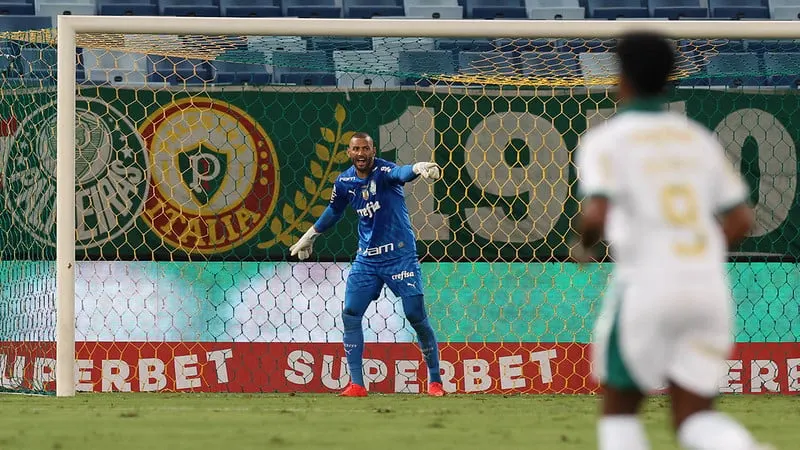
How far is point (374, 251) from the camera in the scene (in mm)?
8328

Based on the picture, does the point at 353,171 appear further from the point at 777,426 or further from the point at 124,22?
the point at 777,426

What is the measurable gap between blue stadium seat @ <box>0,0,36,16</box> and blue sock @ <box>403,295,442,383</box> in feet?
22.9

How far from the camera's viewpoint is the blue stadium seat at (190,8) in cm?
1385

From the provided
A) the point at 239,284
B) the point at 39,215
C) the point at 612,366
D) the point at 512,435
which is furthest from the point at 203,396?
the point at 612,366

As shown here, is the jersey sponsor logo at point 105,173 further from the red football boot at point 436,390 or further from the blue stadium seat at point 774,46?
the blue stadium seat at point 774,46

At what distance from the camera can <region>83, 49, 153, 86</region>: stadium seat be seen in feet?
29.7

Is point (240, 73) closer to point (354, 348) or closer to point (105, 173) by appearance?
point (105, 173)

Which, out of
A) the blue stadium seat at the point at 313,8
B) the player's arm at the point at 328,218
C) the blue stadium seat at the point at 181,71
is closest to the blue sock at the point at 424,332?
the player's arm at the point at 328,218

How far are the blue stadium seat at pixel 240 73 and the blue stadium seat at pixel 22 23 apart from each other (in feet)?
11.1

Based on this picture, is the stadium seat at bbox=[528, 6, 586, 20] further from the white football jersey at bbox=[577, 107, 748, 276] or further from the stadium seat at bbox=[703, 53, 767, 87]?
the white football jersey at bbox=[577, 107, 748, 276]

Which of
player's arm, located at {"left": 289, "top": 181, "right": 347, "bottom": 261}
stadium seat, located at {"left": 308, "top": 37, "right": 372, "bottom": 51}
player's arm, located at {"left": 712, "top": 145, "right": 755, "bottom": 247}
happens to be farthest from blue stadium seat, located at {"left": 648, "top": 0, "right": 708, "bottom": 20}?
player's arm, located at {"left": 712, "top": 145, "right": 755, "bottom": 247}

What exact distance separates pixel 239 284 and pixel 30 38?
201 centimetres

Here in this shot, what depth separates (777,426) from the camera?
19.8ft

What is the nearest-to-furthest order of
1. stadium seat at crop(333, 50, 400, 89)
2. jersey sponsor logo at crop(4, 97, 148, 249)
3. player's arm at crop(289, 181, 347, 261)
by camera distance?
player's arm at crop(289, 181, 347, 261), jersey sponsor logo at crop(4, 97, 148, 249), stadium seat at crop(333, 50, 400, 89)
